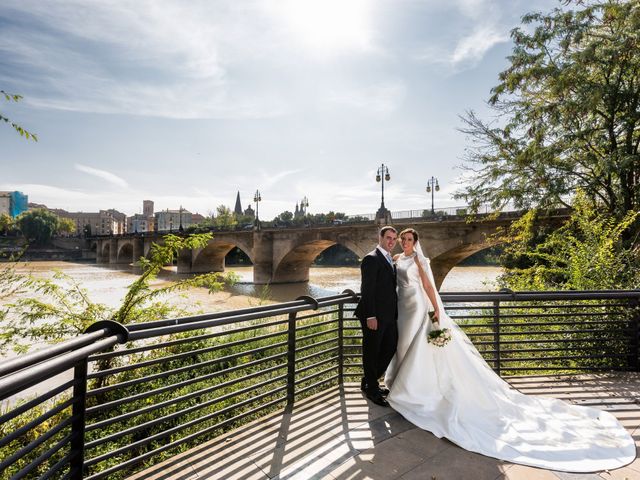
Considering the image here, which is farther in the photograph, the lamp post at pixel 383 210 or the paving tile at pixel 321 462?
the lamp post at pixel 383 210

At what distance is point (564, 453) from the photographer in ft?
8.98

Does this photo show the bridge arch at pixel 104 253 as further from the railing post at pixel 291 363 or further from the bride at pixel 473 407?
the bride at pixel 473 407

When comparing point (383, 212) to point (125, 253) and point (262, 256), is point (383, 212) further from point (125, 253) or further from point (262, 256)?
point (125, 253)

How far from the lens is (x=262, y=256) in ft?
112

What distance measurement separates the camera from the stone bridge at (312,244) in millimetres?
Answer: 18984

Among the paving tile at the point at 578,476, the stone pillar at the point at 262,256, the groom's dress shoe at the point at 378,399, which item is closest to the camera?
the paving tile at the point at 578,476

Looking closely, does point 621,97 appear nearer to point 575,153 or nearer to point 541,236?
point 575,153

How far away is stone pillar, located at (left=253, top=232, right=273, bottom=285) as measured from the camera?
34094 millimetres

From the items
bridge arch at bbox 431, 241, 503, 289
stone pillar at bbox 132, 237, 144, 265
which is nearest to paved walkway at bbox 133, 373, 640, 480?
bridge arch at bbox 431, 241, 503, 289

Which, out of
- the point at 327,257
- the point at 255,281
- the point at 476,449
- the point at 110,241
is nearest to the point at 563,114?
the point at 476,449

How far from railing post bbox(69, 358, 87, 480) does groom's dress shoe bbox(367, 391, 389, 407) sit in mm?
2444

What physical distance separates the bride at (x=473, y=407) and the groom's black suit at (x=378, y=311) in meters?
0.12

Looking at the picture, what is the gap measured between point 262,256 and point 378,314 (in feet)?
102

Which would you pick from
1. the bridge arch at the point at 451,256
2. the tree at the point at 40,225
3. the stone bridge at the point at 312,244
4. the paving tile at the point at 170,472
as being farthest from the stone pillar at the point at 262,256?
the tree at the point at 40,225
